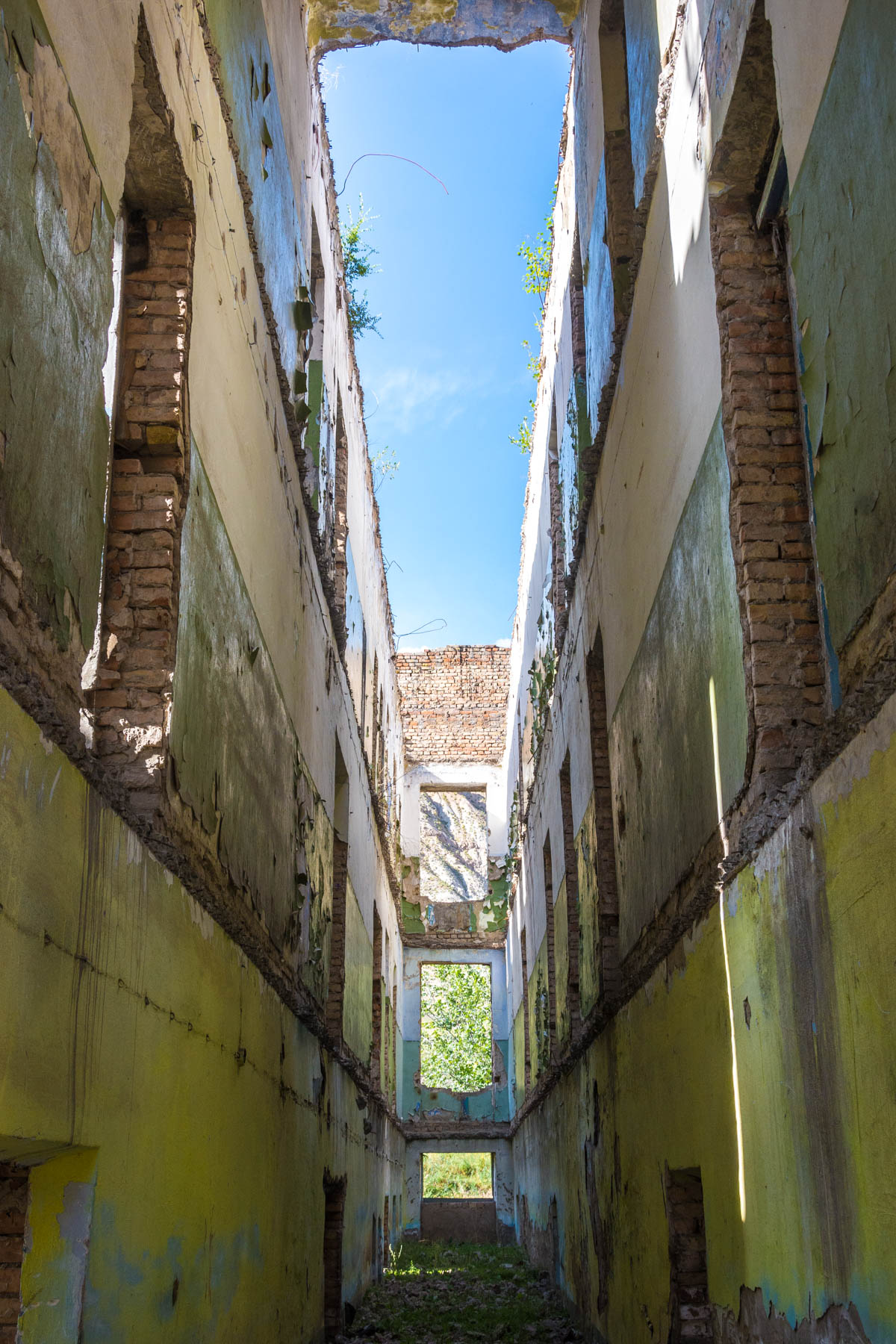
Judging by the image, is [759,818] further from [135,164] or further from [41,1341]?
[135,164]

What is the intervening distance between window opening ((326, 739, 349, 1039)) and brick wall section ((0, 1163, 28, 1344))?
734 centimetres

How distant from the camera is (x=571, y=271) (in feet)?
33.9

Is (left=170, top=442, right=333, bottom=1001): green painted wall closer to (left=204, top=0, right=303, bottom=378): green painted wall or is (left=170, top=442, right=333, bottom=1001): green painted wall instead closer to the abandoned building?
the abandoned building

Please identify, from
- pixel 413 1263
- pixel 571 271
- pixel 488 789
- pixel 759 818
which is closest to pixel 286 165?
pixel 571 271

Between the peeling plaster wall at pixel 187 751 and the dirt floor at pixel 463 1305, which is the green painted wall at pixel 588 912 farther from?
the dirt floor at pixel 463 1305

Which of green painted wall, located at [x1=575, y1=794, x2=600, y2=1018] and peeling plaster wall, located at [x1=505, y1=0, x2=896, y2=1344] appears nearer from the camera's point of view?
peeling plaster wall, located at [x1=505, y1=0, x2=896, y2=1344]

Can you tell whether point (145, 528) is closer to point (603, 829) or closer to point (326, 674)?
point (603, 829)

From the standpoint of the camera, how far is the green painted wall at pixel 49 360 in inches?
120

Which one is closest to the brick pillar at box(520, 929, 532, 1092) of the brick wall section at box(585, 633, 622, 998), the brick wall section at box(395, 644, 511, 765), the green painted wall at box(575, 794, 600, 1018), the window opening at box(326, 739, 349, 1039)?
the window opening at box(326, 739, 349, 1039)

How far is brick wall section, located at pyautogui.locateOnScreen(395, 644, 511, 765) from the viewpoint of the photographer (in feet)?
81.7

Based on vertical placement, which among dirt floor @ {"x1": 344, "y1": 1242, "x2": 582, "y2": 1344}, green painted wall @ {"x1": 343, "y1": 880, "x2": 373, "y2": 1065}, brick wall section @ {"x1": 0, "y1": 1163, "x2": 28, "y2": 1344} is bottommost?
dirt floor @ {"x1": 344, "y1": 1242, "x2": 582, "y2": 1344}

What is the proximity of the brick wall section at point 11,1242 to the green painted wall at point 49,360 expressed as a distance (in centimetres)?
156

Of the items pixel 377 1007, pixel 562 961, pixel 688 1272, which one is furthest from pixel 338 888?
pixel 688 1272

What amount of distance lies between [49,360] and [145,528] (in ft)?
4.05
